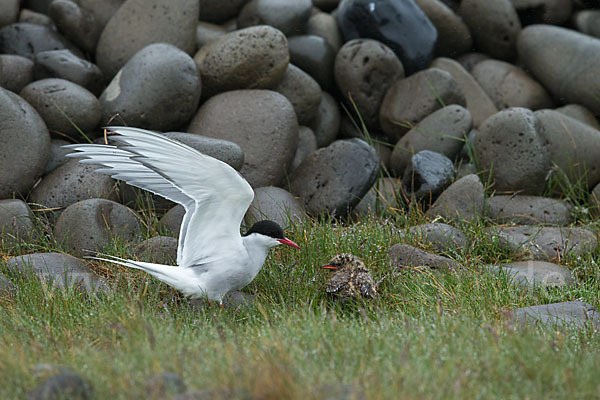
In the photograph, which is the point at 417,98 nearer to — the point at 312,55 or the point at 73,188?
the point at 312,55

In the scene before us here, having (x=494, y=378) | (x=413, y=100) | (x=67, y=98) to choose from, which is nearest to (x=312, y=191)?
(x=413, y=100)

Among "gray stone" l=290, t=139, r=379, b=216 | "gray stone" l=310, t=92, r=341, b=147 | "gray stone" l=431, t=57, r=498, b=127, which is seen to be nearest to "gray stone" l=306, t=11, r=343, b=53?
"gray stone" l=310, t=92, r=341, b=147

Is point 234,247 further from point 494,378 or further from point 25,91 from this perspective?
point 25,91

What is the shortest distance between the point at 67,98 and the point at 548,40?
4.96m

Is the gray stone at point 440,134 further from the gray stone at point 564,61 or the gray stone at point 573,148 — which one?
the gray stone at point 564,61

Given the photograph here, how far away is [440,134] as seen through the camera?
22.4 ft

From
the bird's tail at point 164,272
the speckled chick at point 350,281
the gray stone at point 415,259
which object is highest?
the bird's tail at point 164,272

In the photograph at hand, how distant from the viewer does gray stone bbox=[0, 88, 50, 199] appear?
5.59 metres

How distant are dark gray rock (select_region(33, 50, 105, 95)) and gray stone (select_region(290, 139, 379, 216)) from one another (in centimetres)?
204

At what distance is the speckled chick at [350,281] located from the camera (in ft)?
14.4

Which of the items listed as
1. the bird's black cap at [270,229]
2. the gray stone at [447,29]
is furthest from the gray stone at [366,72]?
the bird's black cap at [270,229]

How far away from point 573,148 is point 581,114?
99cm

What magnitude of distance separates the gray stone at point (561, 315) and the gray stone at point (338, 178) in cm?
216

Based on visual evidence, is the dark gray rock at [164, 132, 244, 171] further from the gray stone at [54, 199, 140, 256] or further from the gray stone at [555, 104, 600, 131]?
the gray stone at [555, 104, 600, 131]
